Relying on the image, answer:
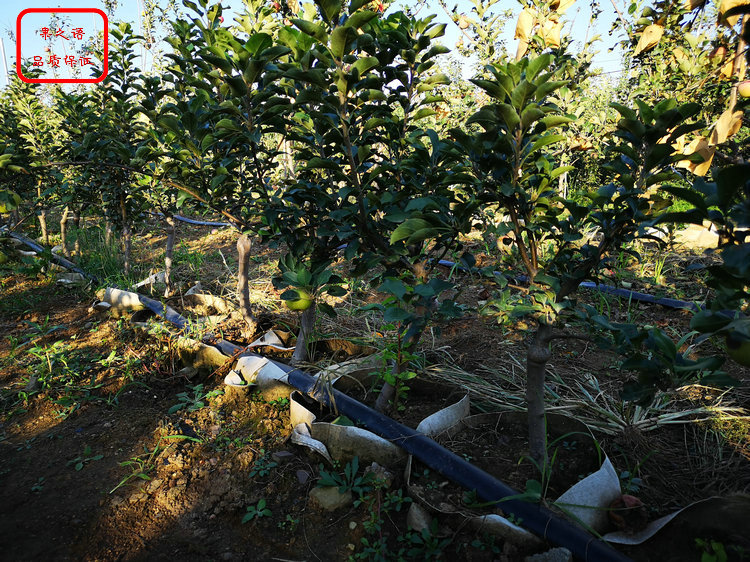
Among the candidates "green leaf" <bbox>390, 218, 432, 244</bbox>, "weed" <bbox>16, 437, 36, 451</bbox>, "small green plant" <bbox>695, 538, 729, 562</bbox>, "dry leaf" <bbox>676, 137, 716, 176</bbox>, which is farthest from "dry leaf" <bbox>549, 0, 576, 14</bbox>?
"weed" <bbox>16, 437, 36, 451</bbox>

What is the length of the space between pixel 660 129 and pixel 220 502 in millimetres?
1751

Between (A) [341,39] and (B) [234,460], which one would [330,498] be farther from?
(A) [341,39]

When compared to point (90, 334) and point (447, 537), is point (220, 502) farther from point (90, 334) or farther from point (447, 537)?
point (90, 334)

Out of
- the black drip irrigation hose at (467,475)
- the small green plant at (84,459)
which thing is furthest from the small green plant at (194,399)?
the black drip irrigation hose at (467,475)

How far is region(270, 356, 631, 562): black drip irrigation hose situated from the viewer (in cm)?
117

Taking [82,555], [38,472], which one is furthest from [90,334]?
[82,555]

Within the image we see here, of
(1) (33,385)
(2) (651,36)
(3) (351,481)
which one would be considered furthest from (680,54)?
(1) (33,385)

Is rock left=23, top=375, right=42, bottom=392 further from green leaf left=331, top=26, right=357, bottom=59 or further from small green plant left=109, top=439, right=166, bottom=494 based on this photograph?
green leaf left=331, top=26, right=357, bottom=59

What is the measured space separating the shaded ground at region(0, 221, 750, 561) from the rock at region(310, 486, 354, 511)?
0.02 m

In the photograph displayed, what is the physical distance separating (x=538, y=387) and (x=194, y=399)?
164 cm

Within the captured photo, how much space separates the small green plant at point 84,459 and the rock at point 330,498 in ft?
3.16

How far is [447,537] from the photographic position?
1349 millimetres

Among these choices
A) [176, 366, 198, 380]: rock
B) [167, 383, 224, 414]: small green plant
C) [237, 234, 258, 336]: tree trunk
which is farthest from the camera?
[237, 234, 258, 336]: tree trunk

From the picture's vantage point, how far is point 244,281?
262cm
